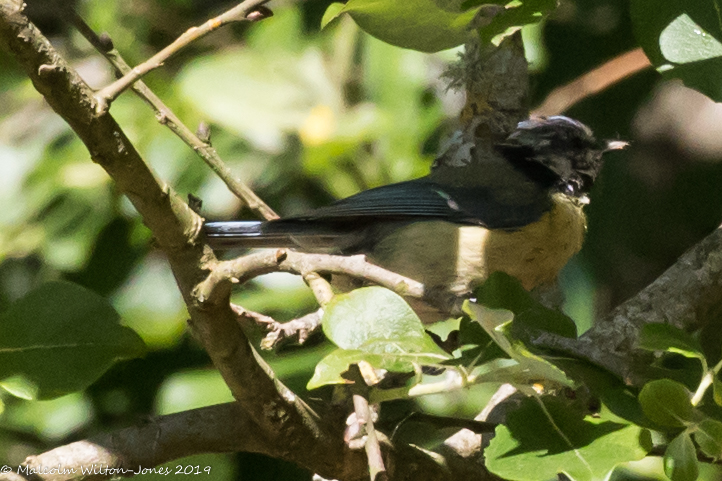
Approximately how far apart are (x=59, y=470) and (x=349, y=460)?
55 centimetres

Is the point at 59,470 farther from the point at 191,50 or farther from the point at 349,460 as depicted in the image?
the point at 191,50

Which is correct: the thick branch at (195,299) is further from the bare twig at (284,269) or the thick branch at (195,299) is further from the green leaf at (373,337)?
the green leaf at (373,337)

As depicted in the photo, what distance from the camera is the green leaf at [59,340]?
4.53 feet

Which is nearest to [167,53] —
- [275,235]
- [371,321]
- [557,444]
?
[371,321]

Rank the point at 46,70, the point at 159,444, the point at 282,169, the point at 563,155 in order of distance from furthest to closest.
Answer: the point at 282,169, the point at 563,155, the point at 159,444, the point at 46,70

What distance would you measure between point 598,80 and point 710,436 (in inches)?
69.0

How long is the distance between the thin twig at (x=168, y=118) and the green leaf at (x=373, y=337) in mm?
588

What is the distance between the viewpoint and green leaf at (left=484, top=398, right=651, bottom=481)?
108cm

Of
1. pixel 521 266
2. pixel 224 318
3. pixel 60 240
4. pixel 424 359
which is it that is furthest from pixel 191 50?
pixel 424 359

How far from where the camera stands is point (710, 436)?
1.09 metres

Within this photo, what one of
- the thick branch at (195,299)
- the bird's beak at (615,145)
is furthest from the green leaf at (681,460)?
the bird's beak at (615,145)

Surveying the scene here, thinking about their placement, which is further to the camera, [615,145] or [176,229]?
[615,145]

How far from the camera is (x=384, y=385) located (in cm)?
183

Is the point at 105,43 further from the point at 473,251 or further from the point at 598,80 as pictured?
the point at 598,80
